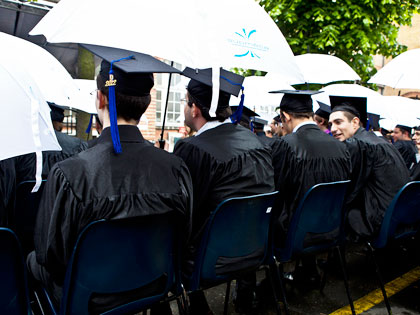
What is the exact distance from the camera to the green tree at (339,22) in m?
8.53

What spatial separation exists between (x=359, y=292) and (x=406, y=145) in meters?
4.08

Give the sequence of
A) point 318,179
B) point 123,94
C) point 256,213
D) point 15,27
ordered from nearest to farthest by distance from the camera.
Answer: point 123,94 → point 256,213 → point 318,179 → point 15,27

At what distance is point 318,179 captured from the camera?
3.21 m

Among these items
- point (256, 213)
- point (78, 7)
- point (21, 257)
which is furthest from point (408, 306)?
point (78, 7)

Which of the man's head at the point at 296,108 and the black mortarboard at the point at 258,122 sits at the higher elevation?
the man's head at the point at 296,108

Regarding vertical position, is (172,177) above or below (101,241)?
above

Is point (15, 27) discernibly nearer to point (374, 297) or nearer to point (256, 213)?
point (256, 213)

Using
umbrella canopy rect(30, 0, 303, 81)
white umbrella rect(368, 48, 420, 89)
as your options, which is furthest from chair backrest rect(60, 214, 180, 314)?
white umbrella rect(368, 48, 420, 89)

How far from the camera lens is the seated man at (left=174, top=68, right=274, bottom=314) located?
250 centimetres

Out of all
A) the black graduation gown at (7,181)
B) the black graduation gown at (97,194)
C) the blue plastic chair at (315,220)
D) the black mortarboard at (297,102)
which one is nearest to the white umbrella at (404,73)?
the black mortarboard at (297,102)

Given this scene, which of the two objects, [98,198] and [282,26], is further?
[282,26]

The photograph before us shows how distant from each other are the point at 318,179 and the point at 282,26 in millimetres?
6941

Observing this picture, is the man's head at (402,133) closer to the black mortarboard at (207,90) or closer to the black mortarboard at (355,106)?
the black mortarboard at (355,106)

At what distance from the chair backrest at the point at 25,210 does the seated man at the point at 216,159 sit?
1038 mm
